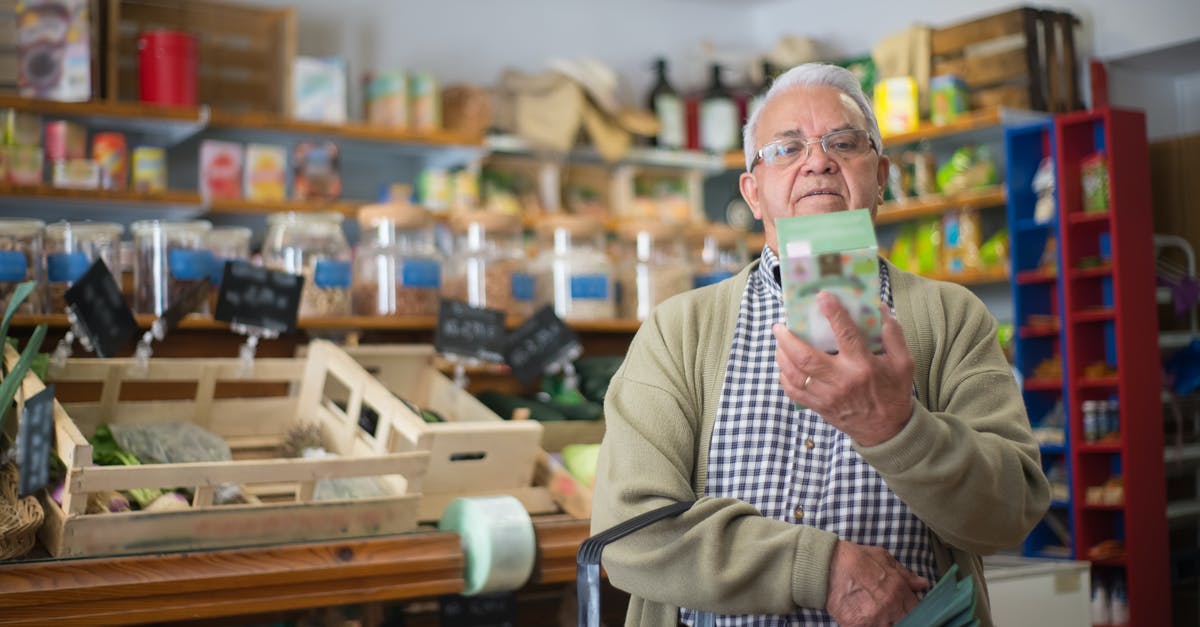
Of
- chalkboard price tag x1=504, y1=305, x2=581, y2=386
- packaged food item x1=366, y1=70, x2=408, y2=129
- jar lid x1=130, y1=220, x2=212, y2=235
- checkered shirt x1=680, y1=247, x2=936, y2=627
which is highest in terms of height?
packaged food item x1=366, y1=70, x2=408, y2=129

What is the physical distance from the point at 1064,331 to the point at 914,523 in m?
3.57

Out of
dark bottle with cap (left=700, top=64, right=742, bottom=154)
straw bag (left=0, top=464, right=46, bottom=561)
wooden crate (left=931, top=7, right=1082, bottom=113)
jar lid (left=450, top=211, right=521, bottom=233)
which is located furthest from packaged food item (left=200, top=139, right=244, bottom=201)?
wooden crate (left=931, top=7, right=1082, bottom=113)

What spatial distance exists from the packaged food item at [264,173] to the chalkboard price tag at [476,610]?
10.2 ft

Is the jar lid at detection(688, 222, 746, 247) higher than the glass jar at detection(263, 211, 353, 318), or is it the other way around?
the jar lid at detection(688, 222, 746, 247)

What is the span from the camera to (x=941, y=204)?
5422mm

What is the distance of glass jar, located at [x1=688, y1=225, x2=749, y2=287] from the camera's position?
11.5 feet

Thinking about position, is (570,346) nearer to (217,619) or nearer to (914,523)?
(217,619)

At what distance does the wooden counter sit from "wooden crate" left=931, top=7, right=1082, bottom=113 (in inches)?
151

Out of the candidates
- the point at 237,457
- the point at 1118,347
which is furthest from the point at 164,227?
the point at 1118,347

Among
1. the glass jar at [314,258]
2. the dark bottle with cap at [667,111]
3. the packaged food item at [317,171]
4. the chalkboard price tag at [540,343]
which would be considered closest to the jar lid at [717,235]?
the chalkboard price tag at [540,343]

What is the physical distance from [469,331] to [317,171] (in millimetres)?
2591

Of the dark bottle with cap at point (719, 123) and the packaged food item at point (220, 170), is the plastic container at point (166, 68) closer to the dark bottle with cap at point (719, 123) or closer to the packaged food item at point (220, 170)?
the packaged food item at point (220, 170)

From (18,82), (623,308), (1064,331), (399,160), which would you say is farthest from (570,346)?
(399,160)

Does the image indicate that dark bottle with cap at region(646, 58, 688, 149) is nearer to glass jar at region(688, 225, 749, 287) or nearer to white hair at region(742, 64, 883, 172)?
glass jar at region(688, 225, 749, 287)
